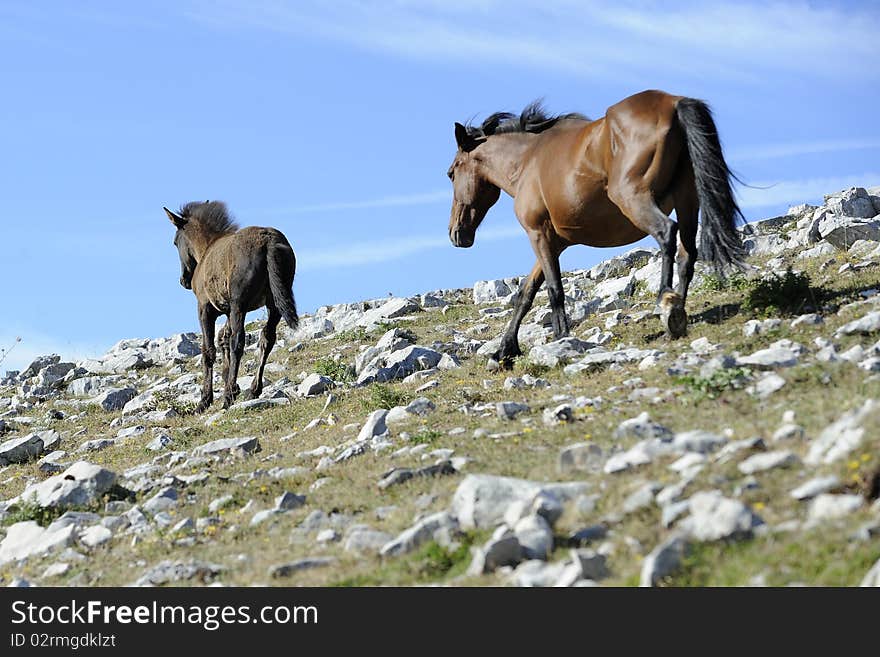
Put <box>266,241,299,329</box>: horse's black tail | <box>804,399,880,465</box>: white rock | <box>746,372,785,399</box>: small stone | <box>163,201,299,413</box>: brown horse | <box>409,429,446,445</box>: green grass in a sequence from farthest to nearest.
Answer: <box>163,201,299,413</box>: brown horse, <box>266,241,299,329</box>: horse's black tail, <box>409,429,446,445</box>: green grass, <box>746,372,785,399</box>: small stone, <box>804,399,880,465</box>: white rock

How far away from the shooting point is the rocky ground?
17.7 feet

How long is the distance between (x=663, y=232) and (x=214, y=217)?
32.5ft

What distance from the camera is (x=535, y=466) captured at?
7484 millimetres

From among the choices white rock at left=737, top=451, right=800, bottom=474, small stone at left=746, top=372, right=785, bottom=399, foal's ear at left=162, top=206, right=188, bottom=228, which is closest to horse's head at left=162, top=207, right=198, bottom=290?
foal's ear at left=162, top=206, right=188, bottom=228

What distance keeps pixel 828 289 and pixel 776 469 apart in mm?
7189

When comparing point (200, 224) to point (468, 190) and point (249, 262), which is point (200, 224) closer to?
point (249, 262)

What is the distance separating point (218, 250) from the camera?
17.7 meters

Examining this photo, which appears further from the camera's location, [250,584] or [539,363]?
[539,363]

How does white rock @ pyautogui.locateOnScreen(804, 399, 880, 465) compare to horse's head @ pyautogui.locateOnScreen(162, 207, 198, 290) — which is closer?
white rock @ pyautogui.locateOnScreen(804, 399, 880, 465)

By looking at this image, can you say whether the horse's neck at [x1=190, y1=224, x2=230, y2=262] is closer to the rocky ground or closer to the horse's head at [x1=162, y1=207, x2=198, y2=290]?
the horse's head at [x1=162, y1=207, x2=198, y2=290]

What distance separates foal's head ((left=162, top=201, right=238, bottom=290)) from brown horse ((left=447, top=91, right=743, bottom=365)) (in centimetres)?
541

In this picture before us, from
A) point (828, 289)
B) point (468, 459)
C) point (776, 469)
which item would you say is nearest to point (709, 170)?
point (828, 289)

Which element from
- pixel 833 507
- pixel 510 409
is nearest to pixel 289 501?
pixel 510 409
